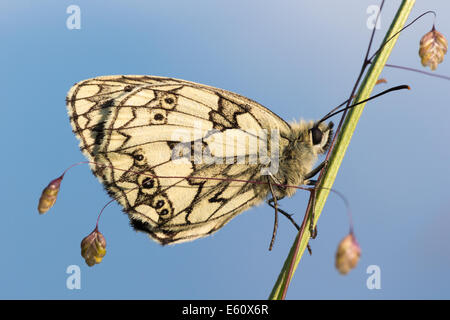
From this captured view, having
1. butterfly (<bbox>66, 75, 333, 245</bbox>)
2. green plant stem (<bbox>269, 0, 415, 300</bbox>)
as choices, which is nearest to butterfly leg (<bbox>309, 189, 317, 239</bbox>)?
green plant stem (<bbox>269, 0, 415, 300</bbox>)

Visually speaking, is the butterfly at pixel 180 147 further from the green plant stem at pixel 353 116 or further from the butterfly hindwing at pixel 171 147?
the green plant stem at pixel 353 116

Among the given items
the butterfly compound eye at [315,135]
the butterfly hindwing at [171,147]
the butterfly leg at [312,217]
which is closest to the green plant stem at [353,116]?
the butterfly leg at [312,217]

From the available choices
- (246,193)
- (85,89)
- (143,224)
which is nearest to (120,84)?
(85,89)

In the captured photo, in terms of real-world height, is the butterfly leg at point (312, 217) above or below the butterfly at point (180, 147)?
below

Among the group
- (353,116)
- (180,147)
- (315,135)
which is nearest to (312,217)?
(353,116)

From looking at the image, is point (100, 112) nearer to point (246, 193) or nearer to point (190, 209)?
point (190, 209)

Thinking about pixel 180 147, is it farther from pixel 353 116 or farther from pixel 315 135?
pixel 353 116

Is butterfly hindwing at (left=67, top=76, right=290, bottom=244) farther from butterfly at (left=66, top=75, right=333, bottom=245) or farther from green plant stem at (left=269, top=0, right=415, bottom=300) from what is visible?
green plant stem at (left=269, top=0, right=415, bottom=300)
